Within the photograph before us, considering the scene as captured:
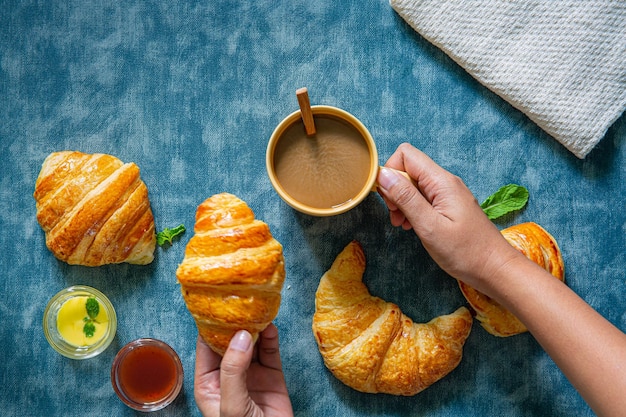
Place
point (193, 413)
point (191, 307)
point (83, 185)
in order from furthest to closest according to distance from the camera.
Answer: point (193, 413) → point (83, 185) → point (191, 307)

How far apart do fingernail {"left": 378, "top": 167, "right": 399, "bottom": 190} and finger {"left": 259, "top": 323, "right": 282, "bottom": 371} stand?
2.14ft

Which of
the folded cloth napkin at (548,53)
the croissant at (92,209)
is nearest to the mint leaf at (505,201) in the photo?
the folded cloth napkin at (548,53)

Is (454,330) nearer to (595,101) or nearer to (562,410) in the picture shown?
(562,410)

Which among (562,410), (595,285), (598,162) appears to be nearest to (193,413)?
(562,410)

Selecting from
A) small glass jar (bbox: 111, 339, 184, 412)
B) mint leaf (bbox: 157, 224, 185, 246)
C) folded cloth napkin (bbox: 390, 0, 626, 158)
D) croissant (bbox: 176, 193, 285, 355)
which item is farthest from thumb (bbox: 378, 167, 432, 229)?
small glass jar (bbox: 111, 339, 184, 412)

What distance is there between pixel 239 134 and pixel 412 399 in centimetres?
120

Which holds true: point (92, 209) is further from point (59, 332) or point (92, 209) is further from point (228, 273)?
point (228, 273)

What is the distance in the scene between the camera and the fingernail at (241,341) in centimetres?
173

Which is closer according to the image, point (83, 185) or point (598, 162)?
point (83, 185)

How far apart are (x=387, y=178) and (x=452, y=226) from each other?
259 millimetres

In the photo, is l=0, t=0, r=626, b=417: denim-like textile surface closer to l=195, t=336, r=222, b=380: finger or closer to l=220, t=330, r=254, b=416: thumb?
l=195, t=336, r=222, b=380: finger

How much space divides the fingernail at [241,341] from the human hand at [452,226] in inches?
25.1

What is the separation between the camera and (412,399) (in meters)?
2.14

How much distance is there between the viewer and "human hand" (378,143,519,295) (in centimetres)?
182
